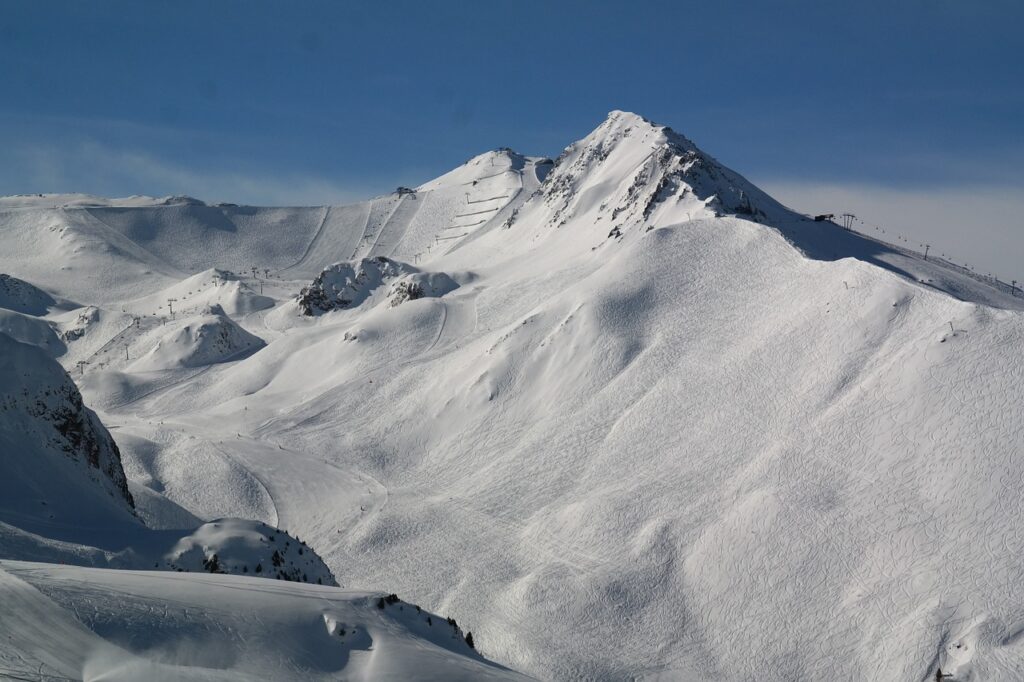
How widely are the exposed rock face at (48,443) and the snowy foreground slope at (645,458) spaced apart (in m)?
2.66

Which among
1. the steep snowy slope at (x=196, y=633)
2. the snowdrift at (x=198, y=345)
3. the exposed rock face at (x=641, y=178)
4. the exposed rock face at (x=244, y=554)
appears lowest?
the snowdrift at (x=198, y=345)

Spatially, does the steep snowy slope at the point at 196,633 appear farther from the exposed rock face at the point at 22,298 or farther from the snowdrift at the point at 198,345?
the exposed rock face at the point at 22,298

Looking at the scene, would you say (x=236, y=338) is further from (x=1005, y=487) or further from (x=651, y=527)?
(x=1005, y=487)

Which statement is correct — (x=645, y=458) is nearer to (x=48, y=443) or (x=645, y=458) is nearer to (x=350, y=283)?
(x=48, y=443)

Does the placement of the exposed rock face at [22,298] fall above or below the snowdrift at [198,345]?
below

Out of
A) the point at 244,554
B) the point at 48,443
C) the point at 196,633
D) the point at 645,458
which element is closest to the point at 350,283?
the point at 645,458

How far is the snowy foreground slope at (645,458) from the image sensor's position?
3962 centimetres

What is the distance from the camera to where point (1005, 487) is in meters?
42.8

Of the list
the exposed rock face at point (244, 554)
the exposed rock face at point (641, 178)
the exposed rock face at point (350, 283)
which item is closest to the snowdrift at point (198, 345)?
the exposed rock face at point (350, 283)

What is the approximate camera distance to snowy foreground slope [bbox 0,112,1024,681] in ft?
130

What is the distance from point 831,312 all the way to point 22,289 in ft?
412

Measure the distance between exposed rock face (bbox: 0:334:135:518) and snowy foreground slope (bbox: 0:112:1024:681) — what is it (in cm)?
266

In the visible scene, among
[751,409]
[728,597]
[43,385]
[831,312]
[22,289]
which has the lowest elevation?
[22,289]

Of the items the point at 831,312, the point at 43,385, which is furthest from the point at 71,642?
the point at 831,312
